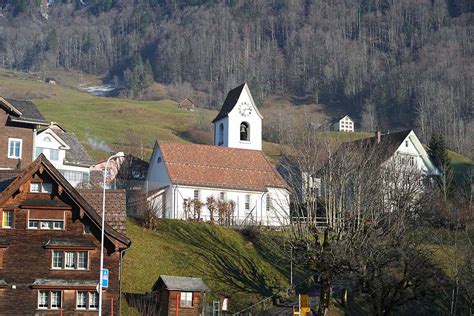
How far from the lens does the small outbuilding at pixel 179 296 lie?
1730 inches

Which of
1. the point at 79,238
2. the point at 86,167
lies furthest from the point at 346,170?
the point at 86,167

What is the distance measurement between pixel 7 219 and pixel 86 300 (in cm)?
647

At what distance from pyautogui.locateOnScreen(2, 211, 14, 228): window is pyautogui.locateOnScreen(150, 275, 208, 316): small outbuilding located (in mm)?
9303

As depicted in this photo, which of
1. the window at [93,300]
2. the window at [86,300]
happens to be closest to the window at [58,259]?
the window at [86,300]

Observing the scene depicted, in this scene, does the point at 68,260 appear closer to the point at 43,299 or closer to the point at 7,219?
the point at 43,299

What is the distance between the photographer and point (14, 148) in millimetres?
65688

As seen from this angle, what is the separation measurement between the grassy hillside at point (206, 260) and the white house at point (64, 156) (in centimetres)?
2320

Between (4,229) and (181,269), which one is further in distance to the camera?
(181,269)

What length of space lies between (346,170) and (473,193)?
42.4m

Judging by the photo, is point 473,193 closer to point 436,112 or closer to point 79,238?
point 79,238

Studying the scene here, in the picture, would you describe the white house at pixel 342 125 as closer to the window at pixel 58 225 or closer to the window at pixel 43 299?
the window at pixel 58 225

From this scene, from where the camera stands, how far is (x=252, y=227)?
63.6m

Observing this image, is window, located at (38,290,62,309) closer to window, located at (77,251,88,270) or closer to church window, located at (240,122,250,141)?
window, located at (77,251,88,270)

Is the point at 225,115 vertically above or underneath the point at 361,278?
above
